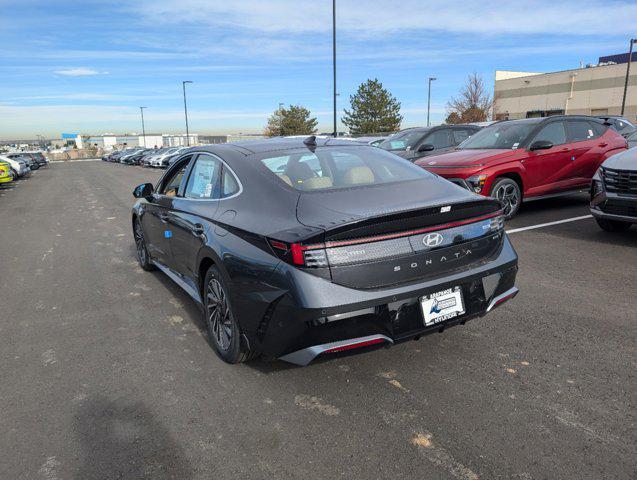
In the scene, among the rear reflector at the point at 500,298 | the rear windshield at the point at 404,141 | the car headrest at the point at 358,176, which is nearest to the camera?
the rear reflector at the point at 500,298

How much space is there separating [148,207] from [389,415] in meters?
3.72

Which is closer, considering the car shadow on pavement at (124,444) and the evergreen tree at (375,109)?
the car shadow on pavement at (124,444)

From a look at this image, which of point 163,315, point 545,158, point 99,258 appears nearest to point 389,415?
point 163,315

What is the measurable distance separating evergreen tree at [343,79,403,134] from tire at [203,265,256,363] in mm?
59080

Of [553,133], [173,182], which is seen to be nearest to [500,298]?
[173,182]

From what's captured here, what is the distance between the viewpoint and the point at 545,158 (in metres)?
8.25

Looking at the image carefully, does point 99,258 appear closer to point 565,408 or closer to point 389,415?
point 389,415

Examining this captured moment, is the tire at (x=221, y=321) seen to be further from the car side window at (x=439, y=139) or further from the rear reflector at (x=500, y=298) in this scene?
the car side window at (x=439, y=139)

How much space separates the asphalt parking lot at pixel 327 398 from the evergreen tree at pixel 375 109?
58.5 meters

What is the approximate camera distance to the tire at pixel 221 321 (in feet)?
10.9

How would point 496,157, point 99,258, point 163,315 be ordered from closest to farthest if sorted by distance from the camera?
point 163,315 < point 99,258 < point 496,157

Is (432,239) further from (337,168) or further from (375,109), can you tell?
(375,109)

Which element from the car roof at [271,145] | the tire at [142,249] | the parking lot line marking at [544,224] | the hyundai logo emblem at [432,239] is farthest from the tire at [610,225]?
the tire at [142,249]

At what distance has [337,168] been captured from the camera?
3791 mm
